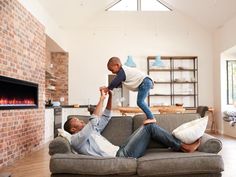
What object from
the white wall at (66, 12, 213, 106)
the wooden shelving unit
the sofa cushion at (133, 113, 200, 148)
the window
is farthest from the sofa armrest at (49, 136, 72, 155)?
the window

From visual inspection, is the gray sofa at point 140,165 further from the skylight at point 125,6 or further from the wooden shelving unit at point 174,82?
the skylight at point 125,6

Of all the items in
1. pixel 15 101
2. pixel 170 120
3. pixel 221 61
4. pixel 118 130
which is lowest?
pixel 118 130

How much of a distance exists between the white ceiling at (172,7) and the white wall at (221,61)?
241 millimetres

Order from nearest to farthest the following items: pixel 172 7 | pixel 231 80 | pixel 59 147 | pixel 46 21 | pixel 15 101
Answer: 1. pixel 59 147
2. pixel 15 101
3. pixel 46 21
4. pixel 231 80
5. pixel 172 7

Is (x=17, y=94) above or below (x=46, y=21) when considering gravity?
below

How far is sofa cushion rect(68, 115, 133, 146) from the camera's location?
10.9 ft

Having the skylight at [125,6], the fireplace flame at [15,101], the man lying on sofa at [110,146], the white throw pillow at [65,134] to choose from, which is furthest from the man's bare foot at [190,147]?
the skylight at [125,6]

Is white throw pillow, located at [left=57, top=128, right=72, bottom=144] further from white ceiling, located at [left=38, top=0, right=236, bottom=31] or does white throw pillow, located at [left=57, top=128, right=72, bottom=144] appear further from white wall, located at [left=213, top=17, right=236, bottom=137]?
white wall, located at [left=213, top=17, right=236, bottom=137]

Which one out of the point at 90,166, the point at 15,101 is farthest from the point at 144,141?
the point at 15,101

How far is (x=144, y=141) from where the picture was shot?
2.91 m

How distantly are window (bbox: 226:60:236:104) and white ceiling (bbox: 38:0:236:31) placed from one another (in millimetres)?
1198

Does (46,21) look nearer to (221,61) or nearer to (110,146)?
(110,146)

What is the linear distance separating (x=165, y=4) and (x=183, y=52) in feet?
5.43

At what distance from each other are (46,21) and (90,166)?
5167mm
